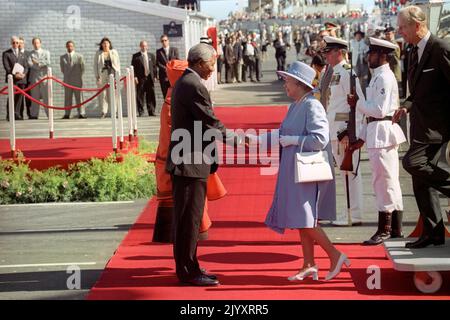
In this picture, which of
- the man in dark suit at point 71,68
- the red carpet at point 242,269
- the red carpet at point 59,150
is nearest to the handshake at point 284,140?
the red carpet at point 242,269

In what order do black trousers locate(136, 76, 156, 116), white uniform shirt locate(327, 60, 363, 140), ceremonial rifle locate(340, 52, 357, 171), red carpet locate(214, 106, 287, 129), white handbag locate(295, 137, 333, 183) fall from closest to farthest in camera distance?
white handbag locate(295, 137, 333, 183) → ceremonial rifle locate(340, 52, 357, 171) → white uniform shirt locate(327, 60, 363, 140) → red carpet locate(214, 106, 287, 129) → black trousers locate(136, 76, 156, 116)

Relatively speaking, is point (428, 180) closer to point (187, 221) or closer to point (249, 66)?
point (187, 221)

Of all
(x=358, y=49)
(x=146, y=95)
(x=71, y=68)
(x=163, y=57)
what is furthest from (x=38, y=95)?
(x=358, y=49)

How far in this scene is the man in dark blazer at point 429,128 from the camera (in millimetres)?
8609

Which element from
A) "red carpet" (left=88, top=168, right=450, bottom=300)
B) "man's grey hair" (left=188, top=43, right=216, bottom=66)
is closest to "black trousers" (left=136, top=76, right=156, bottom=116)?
"red carpet" (left=88, top=168, right=450, bottom=300)

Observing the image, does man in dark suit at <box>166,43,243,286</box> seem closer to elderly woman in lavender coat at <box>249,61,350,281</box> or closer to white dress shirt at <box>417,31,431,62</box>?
elderly woman in lavender coat at <box>249,61,350,281</box>

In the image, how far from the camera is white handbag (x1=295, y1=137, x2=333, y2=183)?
855 cm

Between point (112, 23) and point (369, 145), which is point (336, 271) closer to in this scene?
point (369, 145)

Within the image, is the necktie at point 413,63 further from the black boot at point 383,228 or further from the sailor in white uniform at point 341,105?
the sailor in white uniform at point 341,105

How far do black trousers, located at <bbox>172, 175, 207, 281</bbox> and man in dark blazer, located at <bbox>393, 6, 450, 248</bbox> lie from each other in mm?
1656

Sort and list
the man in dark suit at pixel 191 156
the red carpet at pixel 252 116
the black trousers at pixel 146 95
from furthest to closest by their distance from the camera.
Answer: the black trousers at pixel 146 95, the red carpet at pixel 252 116, the man in dark suit at pixel 191 156

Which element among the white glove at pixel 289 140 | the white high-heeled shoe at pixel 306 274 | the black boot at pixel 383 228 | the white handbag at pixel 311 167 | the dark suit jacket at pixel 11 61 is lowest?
the white high-heeled shoe at pixel 306 274

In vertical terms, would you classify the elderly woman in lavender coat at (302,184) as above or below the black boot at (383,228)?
above
